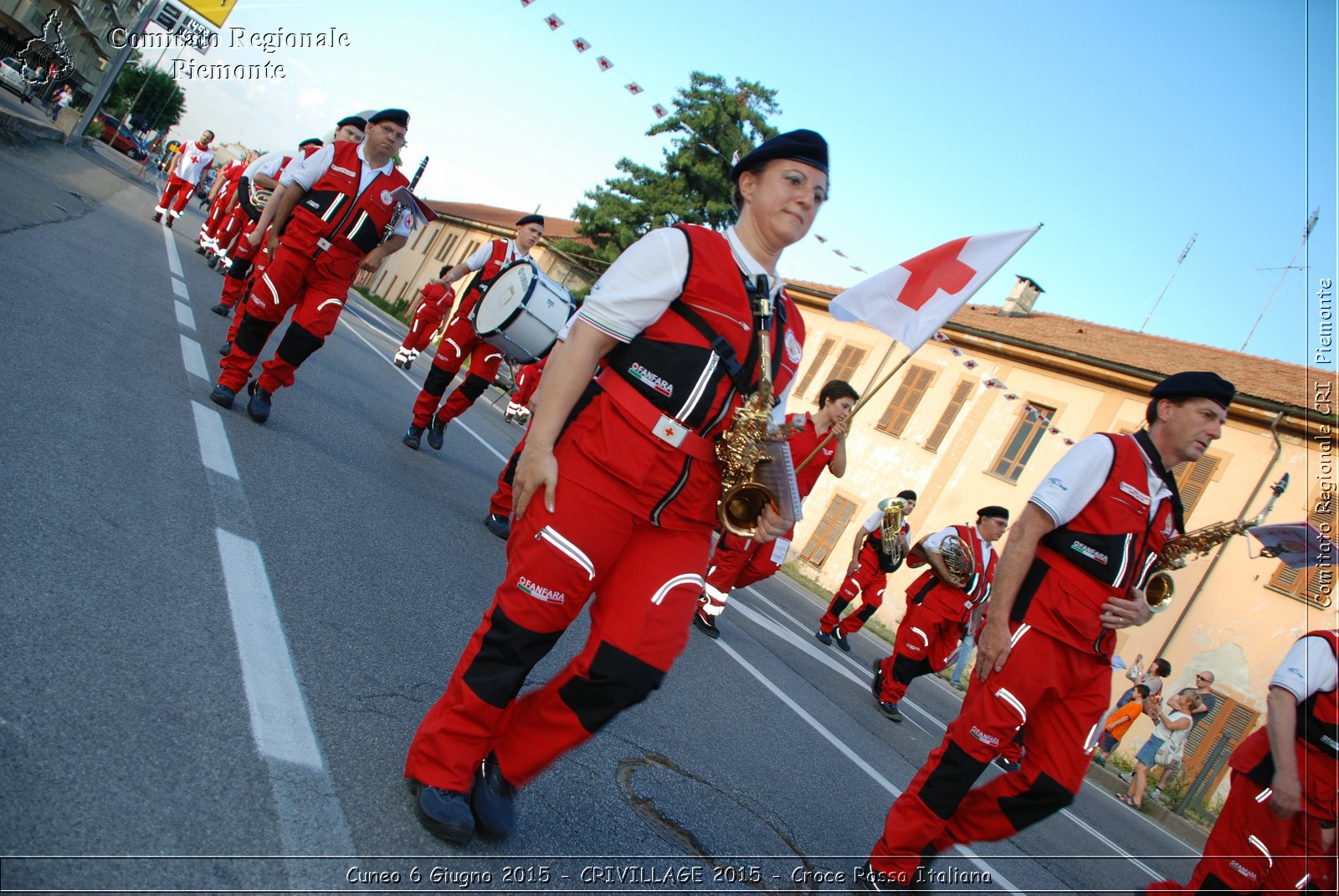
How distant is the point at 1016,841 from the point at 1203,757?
16.7 m

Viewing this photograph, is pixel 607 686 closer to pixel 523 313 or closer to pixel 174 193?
pixel 523 313

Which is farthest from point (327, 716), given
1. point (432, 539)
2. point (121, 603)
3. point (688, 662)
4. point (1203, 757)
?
point (1203, 757)

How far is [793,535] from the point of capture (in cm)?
631

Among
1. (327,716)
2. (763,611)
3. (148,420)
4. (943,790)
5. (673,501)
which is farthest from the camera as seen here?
(763,611)

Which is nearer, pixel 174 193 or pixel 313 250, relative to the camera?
pixel 313 250

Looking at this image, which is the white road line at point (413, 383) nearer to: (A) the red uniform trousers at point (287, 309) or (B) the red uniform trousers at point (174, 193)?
(A) the red uniform trousers at point (287, 309)

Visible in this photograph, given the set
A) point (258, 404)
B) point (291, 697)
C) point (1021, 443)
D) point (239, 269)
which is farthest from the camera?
point (1021, 443)

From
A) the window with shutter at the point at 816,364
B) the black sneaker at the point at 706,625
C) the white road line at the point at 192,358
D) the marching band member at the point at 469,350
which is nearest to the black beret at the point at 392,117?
the marching band member at the point at 469,350

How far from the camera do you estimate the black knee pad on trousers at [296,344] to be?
692cm

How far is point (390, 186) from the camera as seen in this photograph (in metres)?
7.25

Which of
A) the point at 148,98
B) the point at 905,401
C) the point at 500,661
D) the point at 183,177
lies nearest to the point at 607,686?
the point at 500,661

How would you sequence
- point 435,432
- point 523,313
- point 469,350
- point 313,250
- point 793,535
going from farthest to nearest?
point 435,432 → point 469,350 → point 523,313 → point 313,250 → point 793,535

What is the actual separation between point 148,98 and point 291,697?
5241 inches

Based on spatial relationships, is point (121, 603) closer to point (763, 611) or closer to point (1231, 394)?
point (1231, 394)
